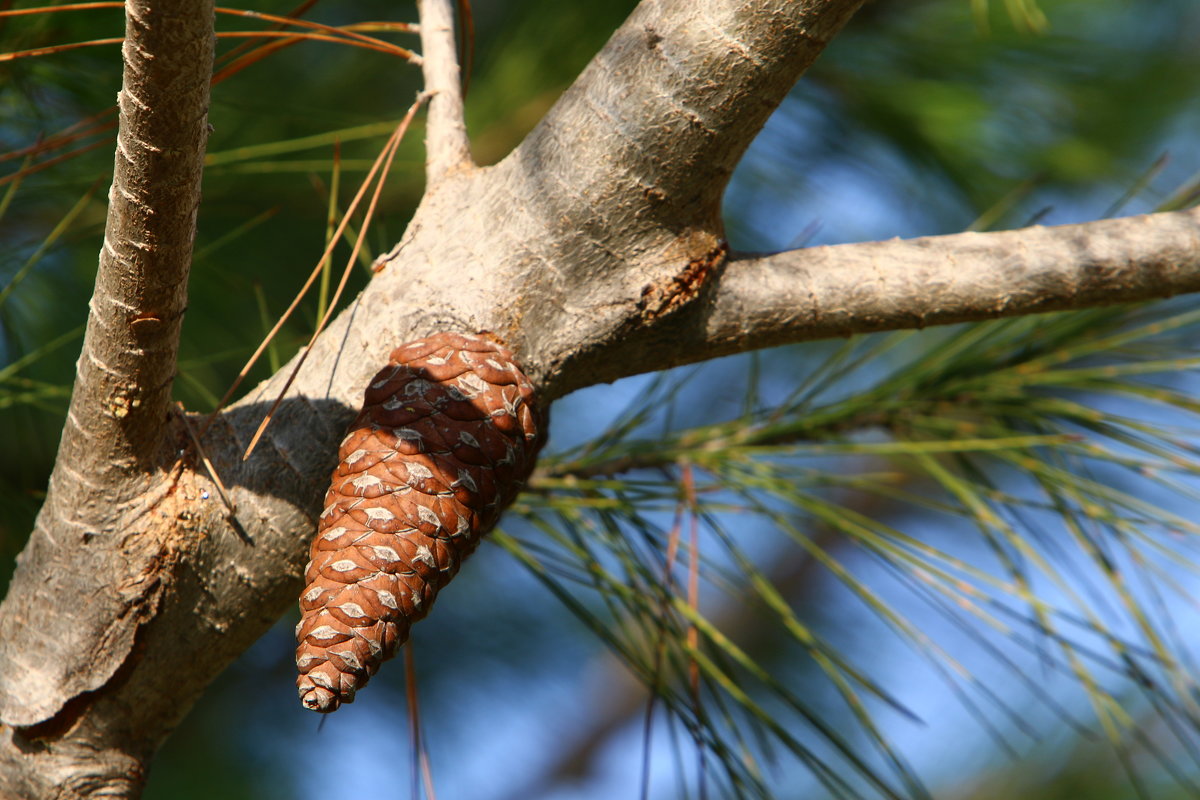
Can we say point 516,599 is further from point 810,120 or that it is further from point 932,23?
point 932,23

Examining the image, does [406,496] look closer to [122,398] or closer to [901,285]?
[122,398]

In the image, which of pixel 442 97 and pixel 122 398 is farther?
pixel 442 97

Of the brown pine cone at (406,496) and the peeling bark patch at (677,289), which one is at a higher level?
the peeling bark patch at (677,289)

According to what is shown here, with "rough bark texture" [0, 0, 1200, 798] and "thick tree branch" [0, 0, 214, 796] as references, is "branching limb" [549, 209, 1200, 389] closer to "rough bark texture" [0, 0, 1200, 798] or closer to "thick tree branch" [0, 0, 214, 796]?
"rough bark texture" [0, 0, 1200, 798]

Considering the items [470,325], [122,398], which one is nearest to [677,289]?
[470,325]

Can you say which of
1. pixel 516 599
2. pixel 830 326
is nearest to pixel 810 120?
pixel 830 326

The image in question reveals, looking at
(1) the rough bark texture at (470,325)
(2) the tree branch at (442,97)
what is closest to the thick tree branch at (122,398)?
(1) the rough bark texture at (470,325)

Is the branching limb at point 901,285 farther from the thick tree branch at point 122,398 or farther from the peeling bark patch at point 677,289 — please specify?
the thick tree branch at point 122,398
